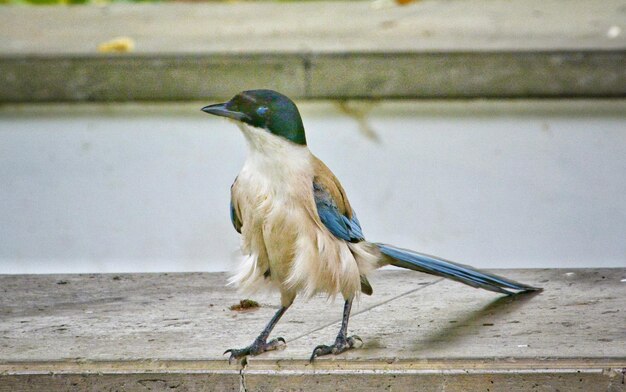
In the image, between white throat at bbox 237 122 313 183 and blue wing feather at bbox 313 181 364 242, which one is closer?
white throat at bbox 237 122 313 183

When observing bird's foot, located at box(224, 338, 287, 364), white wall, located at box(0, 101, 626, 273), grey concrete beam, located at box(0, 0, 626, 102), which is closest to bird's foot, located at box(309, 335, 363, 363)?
bird's foot, located at box(224, 338, 287, 364)

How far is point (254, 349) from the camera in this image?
3.48 m

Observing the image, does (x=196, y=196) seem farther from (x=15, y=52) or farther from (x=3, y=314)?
(x=3, y=314)

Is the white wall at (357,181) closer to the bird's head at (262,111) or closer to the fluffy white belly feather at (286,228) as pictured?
the fluffy white belly feather at (286,228)

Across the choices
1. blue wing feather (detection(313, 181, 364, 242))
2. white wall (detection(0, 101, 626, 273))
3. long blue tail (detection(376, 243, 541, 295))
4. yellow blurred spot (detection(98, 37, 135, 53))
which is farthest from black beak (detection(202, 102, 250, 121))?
yellow blurred spot (detection(98, 37, 135, 53))

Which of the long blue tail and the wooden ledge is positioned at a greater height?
the long blue tail

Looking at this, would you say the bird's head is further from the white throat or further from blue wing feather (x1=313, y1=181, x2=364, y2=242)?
blue wing feather (x1=313, y1=181, x2=364, y2=242)

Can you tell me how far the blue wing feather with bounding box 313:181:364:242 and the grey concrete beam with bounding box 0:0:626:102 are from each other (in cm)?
432

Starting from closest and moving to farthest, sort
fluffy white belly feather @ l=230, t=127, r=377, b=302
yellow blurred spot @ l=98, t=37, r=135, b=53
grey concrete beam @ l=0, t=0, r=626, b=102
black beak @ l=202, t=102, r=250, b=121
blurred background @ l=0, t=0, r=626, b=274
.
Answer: black beak @ l=202, t=102, r=250, b=121 < fluffy white belly feather @ l=230, t=127, r=377, b=302 < blurred background @ l=0, t=0, r=626, b=274 < grey concrete beam @ l=0, t=0, r=626, b=102 < yellow blurred spot @ l=98, t=37, r=135, b=53

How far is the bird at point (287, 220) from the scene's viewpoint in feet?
10.6

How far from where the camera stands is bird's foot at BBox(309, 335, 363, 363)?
3.45 m

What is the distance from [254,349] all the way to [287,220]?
471 mm

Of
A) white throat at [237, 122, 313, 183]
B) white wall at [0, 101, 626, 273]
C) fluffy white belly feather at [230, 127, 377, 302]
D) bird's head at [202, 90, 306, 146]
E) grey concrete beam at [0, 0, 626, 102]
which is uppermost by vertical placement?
bird's head at [202, 90, 306, 146]

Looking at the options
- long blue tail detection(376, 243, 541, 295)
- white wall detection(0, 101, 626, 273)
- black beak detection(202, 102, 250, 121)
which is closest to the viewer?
black beak detection(202, 102, 250, 121)
